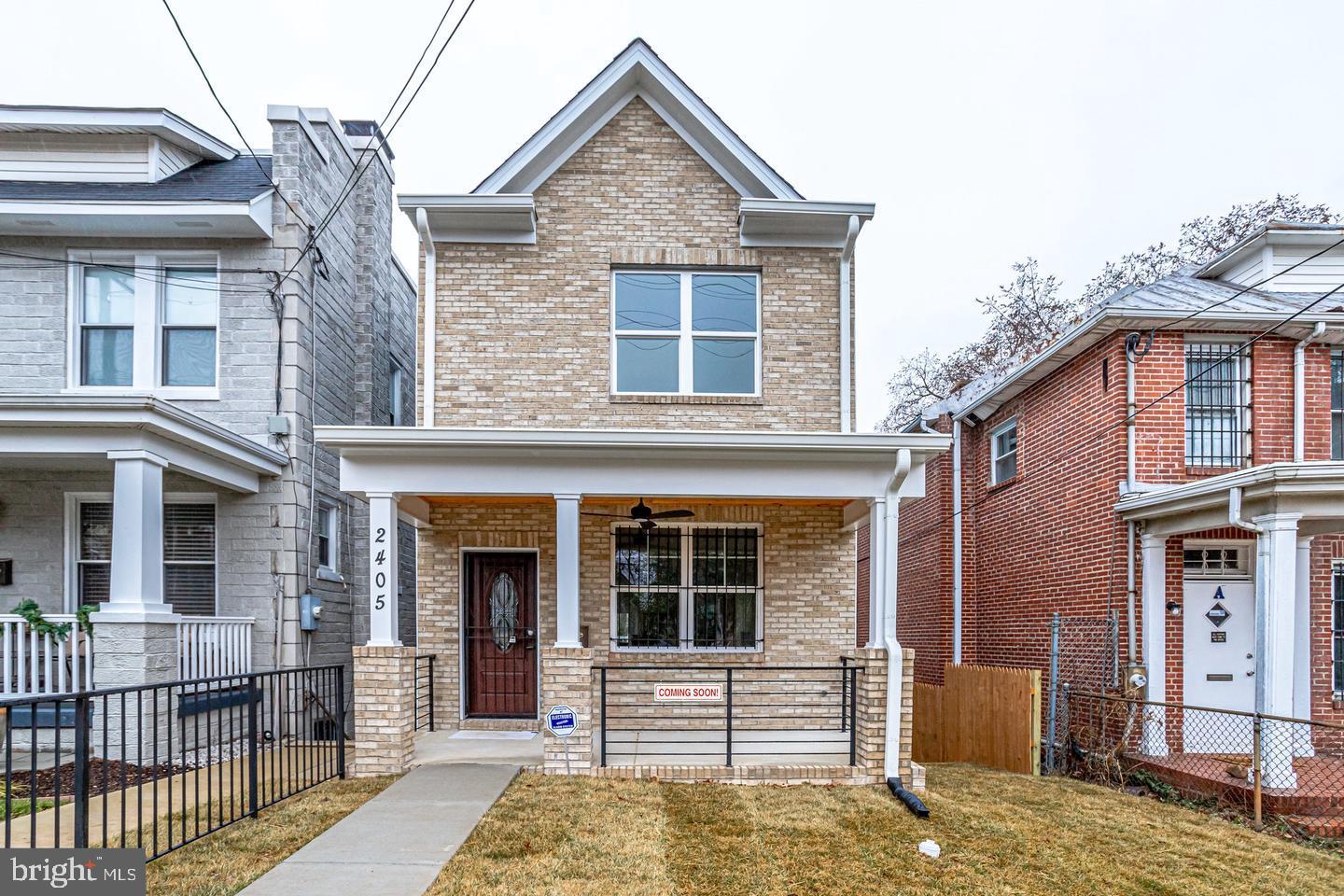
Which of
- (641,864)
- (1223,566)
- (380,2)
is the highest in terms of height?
(380,2)

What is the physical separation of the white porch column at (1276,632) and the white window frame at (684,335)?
5416 mm

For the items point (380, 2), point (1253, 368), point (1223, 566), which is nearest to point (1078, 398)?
point (1253, 368)

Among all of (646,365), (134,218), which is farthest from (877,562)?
(134,218)

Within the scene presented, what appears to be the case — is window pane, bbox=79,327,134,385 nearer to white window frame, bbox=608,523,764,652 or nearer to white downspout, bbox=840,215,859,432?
white window frame, bbox=608,523,764,652

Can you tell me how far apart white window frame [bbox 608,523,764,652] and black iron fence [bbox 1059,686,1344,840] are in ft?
13.0

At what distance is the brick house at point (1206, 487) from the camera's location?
8.22 meters

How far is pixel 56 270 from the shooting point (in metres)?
9.95

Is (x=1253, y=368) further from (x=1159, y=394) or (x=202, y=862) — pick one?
(x=202, y=862)

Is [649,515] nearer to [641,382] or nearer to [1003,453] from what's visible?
[641,382]

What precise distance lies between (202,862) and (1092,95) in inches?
1051

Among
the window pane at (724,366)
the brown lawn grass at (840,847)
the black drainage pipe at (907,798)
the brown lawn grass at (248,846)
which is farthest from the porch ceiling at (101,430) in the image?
the black drainage pipe at (907,798)

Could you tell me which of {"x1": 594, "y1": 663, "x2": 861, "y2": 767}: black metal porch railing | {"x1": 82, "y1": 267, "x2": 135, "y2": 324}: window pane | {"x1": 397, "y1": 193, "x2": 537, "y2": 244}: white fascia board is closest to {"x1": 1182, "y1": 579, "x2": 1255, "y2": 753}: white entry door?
{"x1": 594, "y1": 663, "x2": 861, "y2": 767}: black metal porch railing

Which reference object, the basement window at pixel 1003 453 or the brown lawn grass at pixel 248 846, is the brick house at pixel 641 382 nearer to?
the brown lawn grass at pixel 248 846

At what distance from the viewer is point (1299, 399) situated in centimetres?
1012
